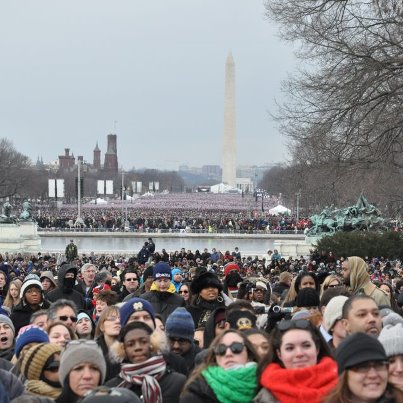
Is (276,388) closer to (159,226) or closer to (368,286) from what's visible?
(368,286)

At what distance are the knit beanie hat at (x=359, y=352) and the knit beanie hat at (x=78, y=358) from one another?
4.54 feet

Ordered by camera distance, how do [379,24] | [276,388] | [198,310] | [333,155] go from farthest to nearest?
1. [333,155]
2. [379,24]
3. [198,310]
4. [276,388]

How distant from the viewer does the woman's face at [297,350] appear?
18.9 ft

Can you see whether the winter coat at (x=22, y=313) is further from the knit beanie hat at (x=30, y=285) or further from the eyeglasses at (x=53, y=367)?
the eyeglasses at (x=53, y=367)

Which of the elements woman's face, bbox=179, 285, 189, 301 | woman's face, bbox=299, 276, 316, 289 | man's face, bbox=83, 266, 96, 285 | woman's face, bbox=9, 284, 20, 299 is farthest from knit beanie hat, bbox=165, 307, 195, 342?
man's face, bbox=83, 266, 96, 285

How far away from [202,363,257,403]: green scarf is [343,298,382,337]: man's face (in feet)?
5.63

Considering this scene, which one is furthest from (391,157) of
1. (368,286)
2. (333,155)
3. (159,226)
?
(159,226)

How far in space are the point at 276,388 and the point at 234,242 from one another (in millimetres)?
41980

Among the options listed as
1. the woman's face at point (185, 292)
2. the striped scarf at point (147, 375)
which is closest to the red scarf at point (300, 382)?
the striped scarf at point (147, 375)

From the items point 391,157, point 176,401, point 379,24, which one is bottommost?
point 176,401

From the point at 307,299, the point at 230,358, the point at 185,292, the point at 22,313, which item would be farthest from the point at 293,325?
the point at 185,292

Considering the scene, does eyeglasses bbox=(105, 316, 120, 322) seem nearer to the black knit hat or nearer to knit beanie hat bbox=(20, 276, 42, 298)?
the black knit hat

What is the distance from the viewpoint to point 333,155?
27.9 m

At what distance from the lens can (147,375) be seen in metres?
6.52
